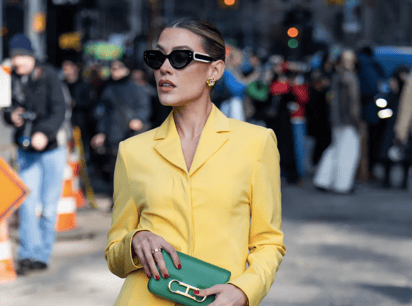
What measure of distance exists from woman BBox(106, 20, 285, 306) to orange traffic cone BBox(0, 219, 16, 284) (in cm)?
433

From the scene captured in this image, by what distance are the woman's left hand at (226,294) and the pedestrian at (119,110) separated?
24.2 feet

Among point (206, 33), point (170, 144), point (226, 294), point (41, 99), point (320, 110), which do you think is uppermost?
point (206, 33)

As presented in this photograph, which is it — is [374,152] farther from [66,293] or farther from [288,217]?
[66,293]

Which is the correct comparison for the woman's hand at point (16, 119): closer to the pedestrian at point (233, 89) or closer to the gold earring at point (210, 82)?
the pedestrian at point (233, 89)

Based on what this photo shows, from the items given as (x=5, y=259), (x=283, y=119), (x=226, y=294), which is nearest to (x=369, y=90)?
(x=283, y=119)

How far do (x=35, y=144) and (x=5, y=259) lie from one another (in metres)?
1.05

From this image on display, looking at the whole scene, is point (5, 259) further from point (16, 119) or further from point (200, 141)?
point (200, 141)

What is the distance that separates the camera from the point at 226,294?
2.29 meters

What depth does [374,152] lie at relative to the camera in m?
14.8

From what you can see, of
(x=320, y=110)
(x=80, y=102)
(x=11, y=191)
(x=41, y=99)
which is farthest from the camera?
(x=320, y=110)

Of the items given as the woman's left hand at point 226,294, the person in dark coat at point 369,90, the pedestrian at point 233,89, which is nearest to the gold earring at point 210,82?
the woman's left hand at point 226,294

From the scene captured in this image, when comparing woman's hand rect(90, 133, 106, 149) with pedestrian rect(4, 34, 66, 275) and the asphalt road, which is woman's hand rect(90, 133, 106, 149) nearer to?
the asphalt road

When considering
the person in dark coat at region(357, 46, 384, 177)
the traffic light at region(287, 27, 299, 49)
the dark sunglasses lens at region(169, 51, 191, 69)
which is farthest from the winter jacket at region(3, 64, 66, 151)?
the traffic light at region(287, 27, 299, 49)

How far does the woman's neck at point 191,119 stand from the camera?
256 cm
